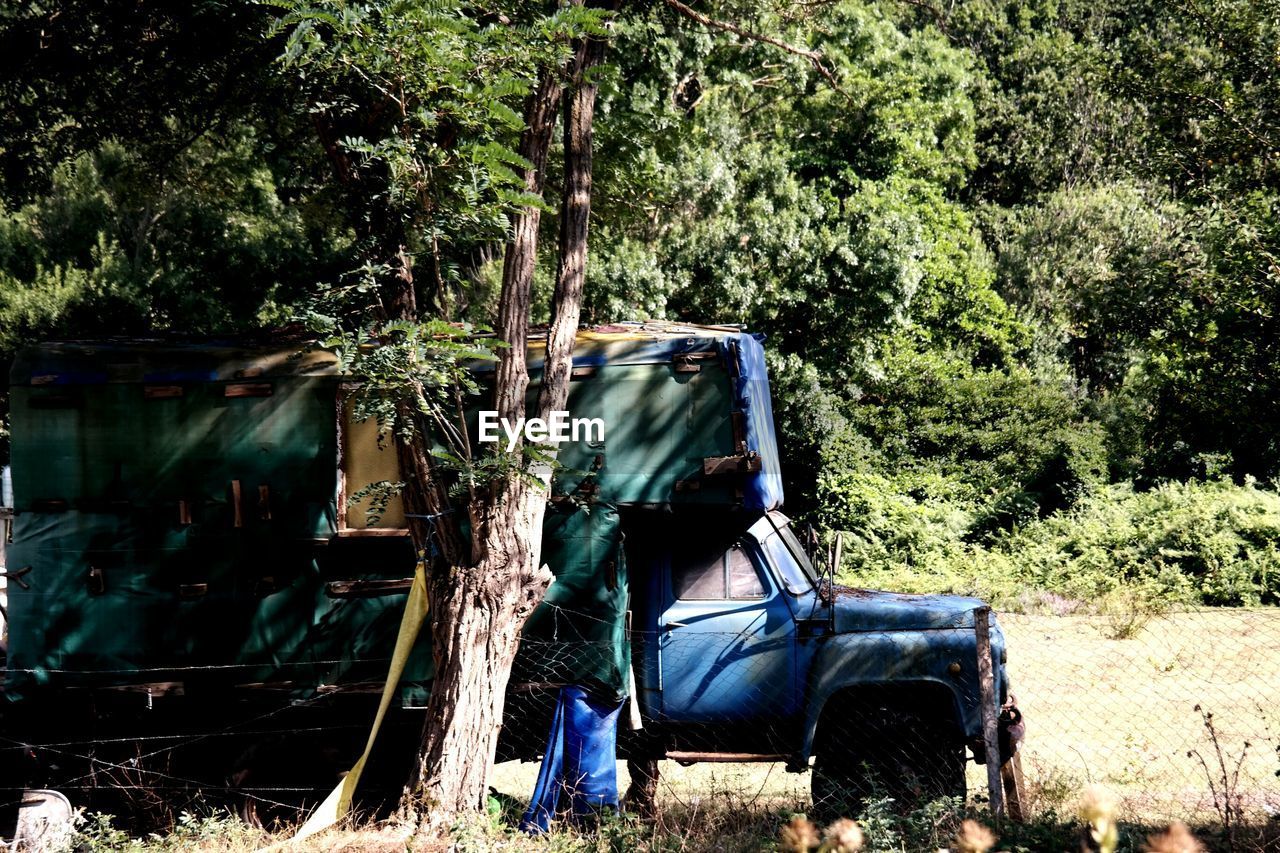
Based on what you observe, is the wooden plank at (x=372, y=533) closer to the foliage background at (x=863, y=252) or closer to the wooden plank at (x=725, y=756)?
the foliage background at (x=863, y=252)

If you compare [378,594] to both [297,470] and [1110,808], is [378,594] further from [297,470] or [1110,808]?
[1110,808]

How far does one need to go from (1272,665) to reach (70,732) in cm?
1117

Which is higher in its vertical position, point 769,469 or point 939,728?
point 769,469

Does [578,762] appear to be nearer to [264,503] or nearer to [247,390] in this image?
[264,503]

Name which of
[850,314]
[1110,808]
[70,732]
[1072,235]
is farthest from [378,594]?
[1072,235]

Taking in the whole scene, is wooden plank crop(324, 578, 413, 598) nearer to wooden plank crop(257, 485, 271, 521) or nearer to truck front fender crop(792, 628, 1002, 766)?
wooden plank crop(257, 485, 271, 521)

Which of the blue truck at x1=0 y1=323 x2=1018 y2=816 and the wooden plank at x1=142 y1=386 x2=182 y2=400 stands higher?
the wooden plank at x1=142 y1=386 x2=182 y2=400

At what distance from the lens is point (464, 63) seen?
619 centimetres

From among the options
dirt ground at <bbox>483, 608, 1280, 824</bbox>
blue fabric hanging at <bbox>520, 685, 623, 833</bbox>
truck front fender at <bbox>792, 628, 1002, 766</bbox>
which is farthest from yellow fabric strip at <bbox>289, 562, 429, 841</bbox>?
truck front fender at <bbox>792, 628, 1002, 766</bbox>

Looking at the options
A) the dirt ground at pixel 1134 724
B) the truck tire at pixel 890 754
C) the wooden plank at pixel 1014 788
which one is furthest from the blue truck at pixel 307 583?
the dirt ground at pixel 1134 724

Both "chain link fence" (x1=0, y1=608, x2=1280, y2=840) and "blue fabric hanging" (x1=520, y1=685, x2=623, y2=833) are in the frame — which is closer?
"blue fabric hanging" (x1=520, y1=685, x2=623, y2=833)

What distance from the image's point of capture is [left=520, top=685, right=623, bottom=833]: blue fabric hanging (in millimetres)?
6844

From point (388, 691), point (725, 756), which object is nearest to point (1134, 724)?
point (725, 756)

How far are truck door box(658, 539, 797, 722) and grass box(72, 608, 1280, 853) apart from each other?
54 cm
